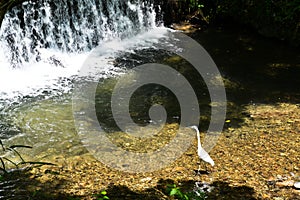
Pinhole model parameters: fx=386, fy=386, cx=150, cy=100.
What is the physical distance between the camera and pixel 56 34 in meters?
8.77

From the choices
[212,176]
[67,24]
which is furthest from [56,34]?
[212,176]

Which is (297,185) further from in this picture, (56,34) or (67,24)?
(67,24)

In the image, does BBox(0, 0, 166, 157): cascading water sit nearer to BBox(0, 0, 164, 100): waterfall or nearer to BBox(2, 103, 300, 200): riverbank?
BBox(0, 0, 164, 100): waterfall

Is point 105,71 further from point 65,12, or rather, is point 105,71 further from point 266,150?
point 266,150

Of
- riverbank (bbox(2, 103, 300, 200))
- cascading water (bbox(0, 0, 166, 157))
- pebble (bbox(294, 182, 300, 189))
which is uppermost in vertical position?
cascading water (bbox(0, 0, 166, 157))

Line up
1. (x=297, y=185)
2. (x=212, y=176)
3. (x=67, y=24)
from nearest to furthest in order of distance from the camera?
(x=297, y=185) → (x=212, y=176) → (x=67, y=24)

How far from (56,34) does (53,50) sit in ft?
1.59

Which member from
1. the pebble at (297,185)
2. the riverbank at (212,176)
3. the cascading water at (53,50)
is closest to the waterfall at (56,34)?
the cascading water at (53,50)

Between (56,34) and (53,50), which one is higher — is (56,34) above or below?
above

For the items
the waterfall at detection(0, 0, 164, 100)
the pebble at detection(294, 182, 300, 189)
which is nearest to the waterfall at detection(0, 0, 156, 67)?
the waterfall at detection(0, 0, 164, 100)

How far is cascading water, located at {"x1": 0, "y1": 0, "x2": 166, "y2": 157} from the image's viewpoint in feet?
17.9

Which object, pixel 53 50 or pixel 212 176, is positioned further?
pixel 53 50

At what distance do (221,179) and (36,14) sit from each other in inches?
238

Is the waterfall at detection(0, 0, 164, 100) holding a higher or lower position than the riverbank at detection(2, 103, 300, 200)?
higher
